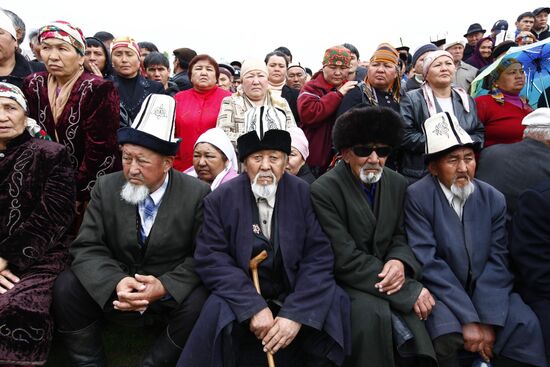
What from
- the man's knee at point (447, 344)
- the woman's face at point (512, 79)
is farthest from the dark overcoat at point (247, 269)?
the woman's face at point (512, 79)

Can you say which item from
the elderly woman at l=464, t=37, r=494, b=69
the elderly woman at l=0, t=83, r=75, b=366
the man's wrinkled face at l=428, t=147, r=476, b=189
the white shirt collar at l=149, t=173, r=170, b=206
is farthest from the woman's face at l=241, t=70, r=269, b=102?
the elderly woman at l=464, t=37, r=494, b=69

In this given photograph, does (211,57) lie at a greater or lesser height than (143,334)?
greater

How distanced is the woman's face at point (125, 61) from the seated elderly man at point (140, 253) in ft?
6.75

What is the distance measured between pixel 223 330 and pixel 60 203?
1681mm

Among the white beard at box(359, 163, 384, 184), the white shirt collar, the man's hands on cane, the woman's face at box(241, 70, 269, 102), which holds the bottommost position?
the man's hands on cane

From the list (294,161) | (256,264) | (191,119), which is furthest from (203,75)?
(256,264)

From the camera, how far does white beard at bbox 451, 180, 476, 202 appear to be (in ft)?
11.6

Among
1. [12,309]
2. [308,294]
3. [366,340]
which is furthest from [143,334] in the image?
[366,340]

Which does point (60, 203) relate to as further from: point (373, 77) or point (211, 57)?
point (373, 77)

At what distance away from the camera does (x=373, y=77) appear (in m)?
5.09

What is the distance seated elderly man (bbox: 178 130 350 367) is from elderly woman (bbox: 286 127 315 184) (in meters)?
1.07

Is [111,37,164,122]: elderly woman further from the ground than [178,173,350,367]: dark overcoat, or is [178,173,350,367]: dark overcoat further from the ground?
[111,37,164,122]: elderly woman

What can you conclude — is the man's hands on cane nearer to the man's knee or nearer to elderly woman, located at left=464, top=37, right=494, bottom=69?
the man's knee

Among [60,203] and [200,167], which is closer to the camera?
[60,203]
